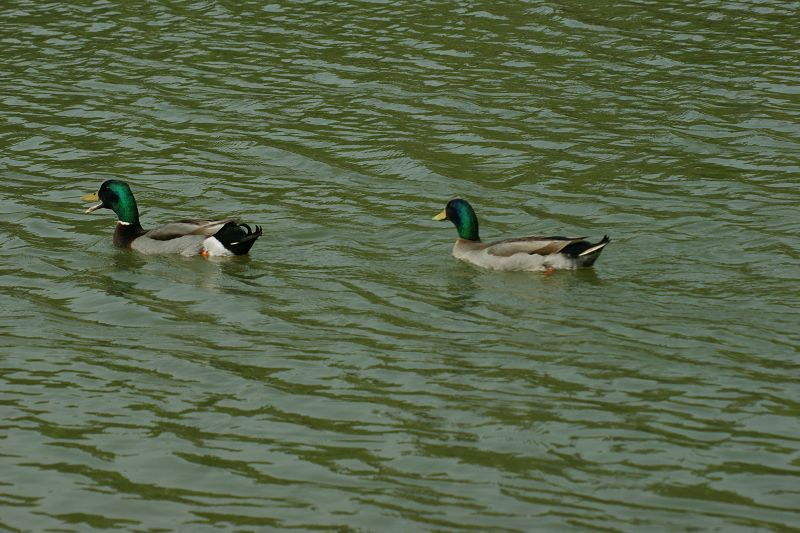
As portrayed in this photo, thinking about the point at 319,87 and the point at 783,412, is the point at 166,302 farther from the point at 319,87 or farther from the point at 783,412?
the point at 319,87

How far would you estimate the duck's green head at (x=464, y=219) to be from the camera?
16344mm

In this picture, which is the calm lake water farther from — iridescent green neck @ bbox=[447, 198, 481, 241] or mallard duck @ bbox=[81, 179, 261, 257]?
iridescent green neck @ bbox=[447, 198, 481, 241]

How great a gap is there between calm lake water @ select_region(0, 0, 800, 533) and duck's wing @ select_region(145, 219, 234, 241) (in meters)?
0.35

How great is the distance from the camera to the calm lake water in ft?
32.9

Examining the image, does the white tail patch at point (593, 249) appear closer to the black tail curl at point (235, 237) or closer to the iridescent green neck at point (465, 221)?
the iridescent green neck at point (465, 221)

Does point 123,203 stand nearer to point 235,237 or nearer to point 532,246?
point 235,237

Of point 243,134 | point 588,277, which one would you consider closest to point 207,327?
point 588,277

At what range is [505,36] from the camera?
2478 centimetres

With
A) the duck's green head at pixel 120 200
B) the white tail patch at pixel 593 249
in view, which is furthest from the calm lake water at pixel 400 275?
the duck's green head at pixel 120 200

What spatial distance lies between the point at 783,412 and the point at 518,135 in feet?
32.6

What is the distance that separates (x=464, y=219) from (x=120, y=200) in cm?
422

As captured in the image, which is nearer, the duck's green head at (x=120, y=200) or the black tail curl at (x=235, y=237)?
the black tail curl at (x=235, y=237)

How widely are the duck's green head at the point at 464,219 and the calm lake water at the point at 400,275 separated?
0.40 metres

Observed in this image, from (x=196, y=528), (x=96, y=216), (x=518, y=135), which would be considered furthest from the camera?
(x=518, y=135)
